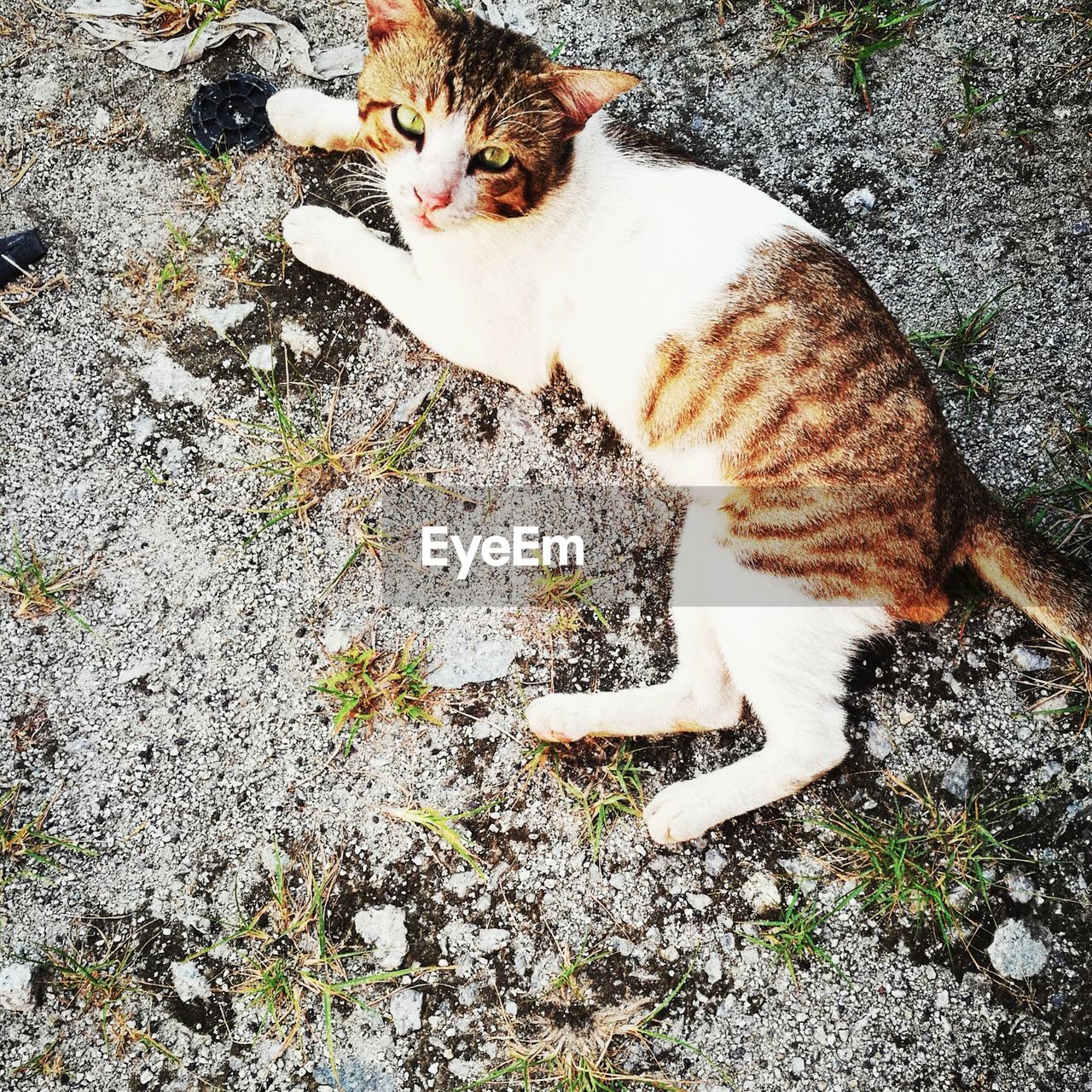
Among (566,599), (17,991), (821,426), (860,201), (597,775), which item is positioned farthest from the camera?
(860,201)

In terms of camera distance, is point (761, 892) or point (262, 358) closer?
point (761, 892)

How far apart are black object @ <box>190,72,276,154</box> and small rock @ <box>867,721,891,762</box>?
2385 millimetres

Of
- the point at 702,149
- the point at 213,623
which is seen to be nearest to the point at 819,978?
the point at 213,623

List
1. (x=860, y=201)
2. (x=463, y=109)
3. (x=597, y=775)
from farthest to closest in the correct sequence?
(x=860, y=201), (x=597, y=775), (x=463, y=109)

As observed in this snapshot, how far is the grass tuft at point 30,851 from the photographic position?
6.63 feet

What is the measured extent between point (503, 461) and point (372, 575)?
48 cm

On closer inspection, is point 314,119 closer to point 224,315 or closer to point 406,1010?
point 224,315

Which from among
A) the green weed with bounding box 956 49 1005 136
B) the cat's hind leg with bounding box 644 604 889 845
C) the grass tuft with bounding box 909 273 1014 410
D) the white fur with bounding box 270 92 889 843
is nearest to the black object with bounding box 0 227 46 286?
the white fur with bounding box 270 92 889 843

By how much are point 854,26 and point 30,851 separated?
3.23 meters

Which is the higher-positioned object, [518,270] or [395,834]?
[518,270]

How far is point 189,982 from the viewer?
1966 millimetres

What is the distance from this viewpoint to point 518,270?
196 centimetres

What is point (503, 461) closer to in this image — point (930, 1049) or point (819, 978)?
point (819, 978)

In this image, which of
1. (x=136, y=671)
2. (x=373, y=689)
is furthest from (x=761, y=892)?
(x=136, y=671)
